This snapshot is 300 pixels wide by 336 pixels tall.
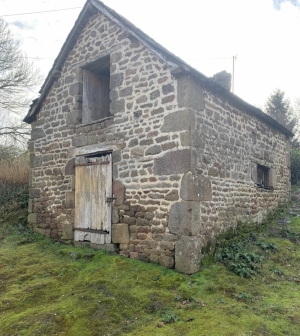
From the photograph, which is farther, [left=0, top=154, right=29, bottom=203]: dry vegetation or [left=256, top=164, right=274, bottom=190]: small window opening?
[left=0, top=154, right=29, bottom=203]: dry vegetation

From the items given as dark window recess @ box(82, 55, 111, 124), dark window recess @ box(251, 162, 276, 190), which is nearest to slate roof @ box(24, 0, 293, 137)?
dark window recess @ box(82, 55, 111, 124)

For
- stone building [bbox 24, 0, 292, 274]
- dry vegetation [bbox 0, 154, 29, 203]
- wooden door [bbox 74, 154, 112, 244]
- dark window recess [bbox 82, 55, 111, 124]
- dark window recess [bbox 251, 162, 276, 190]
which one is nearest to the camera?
stone building [bbox 24, 0, 292, 274]

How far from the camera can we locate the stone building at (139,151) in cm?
614

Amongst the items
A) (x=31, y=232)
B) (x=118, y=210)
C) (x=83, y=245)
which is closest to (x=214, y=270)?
(x=118, y=210)

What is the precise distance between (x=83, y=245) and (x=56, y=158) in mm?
2584

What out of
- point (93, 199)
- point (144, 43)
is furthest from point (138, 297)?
point (144, 43)

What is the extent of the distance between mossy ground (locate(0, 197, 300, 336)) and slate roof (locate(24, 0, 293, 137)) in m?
3.57

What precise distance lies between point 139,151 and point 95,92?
3040 mm

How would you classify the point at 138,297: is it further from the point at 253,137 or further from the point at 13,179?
the point at 13,179

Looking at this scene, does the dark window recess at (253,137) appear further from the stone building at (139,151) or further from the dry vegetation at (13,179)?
the dry vegetation at (13,179)

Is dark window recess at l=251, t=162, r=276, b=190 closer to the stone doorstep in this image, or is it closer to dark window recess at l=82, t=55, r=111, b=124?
the stone doorstep

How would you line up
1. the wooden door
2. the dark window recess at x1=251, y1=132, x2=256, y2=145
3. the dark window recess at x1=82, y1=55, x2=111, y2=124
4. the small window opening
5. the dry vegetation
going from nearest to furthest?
the wooden door → the dark window recess at x1=82, y1=55, x2=111, y2=124 → the dark window recess at x1=251, y1=132, x2=256, y2=145 → the small window opening → the dry vegetation

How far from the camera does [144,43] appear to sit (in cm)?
677

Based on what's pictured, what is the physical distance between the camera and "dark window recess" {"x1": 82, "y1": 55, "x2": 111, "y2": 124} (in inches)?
335
